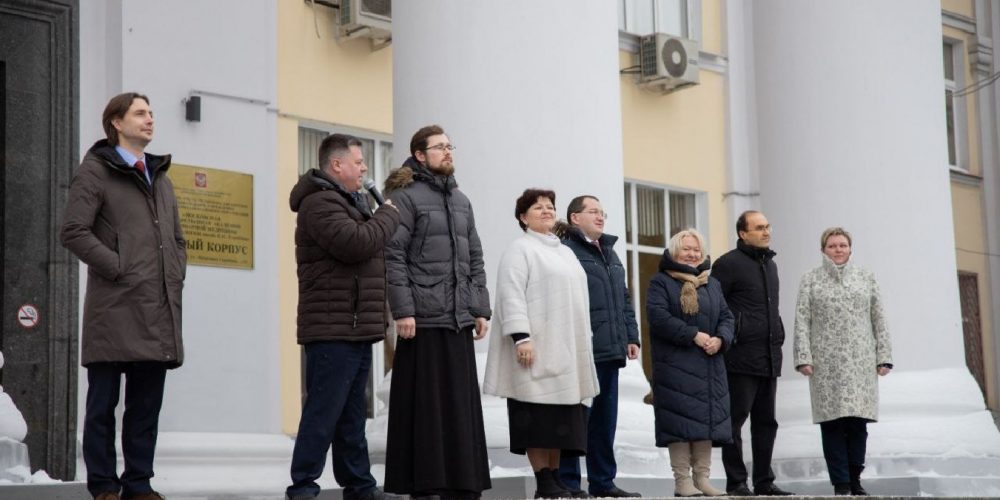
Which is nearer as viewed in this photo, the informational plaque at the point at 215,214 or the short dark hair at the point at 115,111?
the short dark hair at the point at 115,111

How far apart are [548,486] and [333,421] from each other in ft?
3.84

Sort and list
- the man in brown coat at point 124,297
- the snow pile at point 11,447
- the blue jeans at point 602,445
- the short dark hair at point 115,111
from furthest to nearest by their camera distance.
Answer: the blue jeans at point 602,445
the snow pile at point 11,447
the short dark hair at point 115,111
the man in brown coat at point 124,297

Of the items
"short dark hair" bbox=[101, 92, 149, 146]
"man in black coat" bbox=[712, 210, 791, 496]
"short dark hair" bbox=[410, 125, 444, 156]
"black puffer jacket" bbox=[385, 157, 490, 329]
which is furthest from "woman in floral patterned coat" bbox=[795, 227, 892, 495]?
"short dark hair" bbox=[101, 92, 149, 146]

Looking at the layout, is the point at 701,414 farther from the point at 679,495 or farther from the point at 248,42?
the point at 248,42

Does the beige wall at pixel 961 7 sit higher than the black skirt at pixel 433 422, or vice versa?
the beige wall at pixel 961 7

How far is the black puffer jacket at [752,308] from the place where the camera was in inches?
354

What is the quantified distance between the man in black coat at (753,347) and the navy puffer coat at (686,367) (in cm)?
45

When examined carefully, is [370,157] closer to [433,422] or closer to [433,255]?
[433,255]

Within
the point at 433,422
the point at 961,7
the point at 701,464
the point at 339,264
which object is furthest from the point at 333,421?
the point at 961,7

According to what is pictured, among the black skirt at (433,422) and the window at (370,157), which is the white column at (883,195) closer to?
the window at (370,157)

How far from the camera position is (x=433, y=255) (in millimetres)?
7008

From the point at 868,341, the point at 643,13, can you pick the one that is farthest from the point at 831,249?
the point at 643,13

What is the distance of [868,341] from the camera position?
30.5ft

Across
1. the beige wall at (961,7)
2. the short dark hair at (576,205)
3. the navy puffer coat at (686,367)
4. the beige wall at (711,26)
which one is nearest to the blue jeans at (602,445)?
the navy puffer coat at (686,367)
